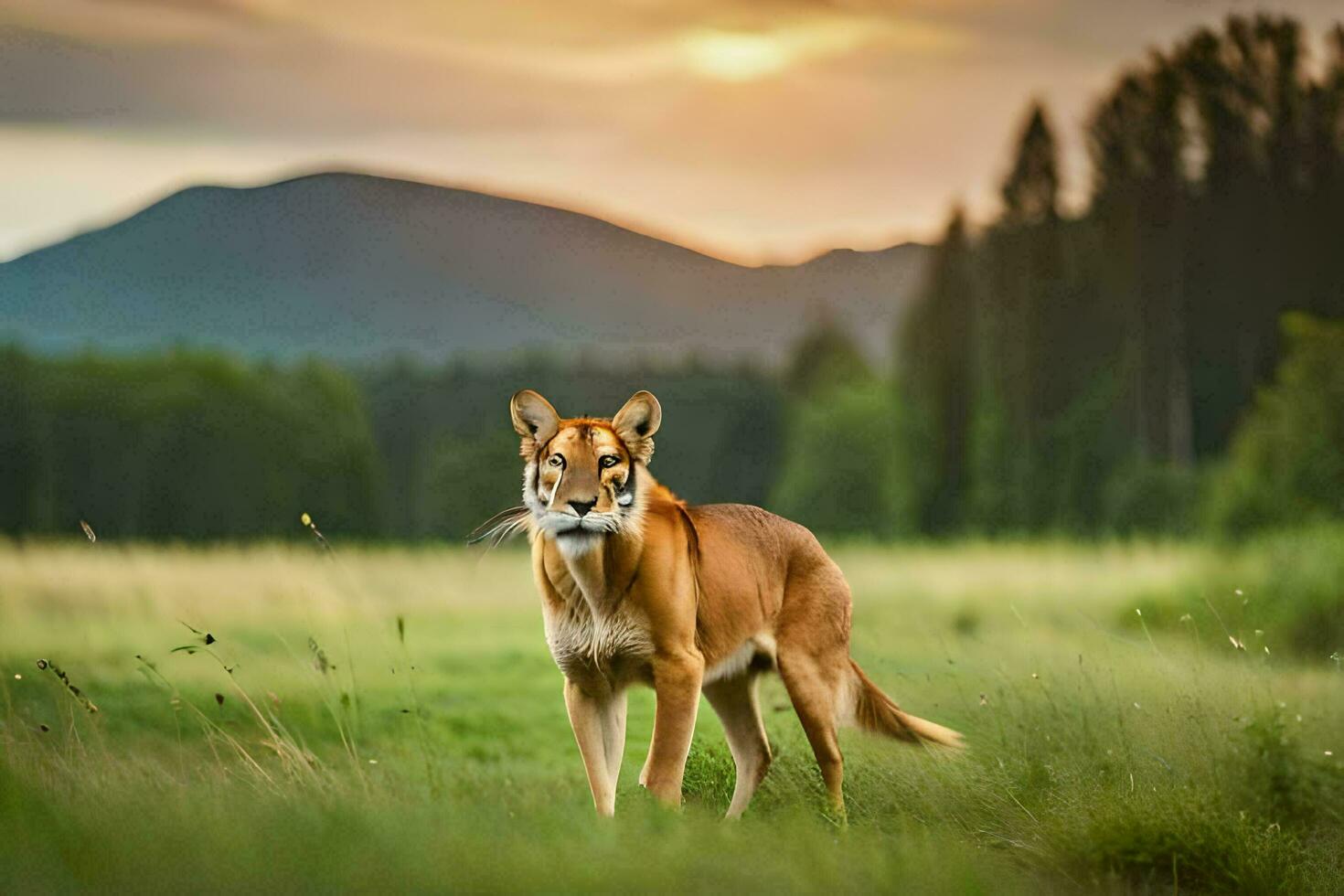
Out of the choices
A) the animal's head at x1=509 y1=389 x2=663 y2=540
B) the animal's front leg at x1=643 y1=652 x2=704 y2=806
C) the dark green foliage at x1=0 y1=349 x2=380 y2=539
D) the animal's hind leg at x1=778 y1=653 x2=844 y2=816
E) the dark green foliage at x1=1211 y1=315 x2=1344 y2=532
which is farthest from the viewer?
the dark green foliage at x1=0 y1=349 x2=380 y2=539

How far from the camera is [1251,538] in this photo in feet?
70.2

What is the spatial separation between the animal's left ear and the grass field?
160 centimetres

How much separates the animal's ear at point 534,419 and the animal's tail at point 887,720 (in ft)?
7.97

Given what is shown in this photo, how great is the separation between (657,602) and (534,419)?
1.10 metres

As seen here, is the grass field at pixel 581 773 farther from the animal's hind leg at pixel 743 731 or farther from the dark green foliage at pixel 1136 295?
the dark green foliage at pixel 1136 295

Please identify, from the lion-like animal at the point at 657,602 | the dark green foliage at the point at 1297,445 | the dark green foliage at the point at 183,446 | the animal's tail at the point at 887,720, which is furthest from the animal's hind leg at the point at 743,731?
the dark green foliage at the point at 183,446

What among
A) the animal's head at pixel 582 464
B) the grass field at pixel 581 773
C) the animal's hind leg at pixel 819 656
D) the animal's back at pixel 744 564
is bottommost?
the grass field at pixel 581 773

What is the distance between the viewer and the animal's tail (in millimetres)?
8938

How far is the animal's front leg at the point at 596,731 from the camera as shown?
7.78 metres

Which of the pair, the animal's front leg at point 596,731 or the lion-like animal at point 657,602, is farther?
the animal's front leg at point 596,731

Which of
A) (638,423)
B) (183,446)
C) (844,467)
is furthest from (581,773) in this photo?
(844,467)

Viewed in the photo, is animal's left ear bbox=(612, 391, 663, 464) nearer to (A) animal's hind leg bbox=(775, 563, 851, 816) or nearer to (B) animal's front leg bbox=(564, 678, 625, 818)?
(B) animal's front leg bbox=(564, 678, 625, 818)

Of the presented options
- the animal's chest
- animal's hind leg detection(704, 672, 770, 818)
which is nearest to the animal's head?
the animal's chest

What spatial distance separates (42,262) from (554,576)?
19.6 metres
